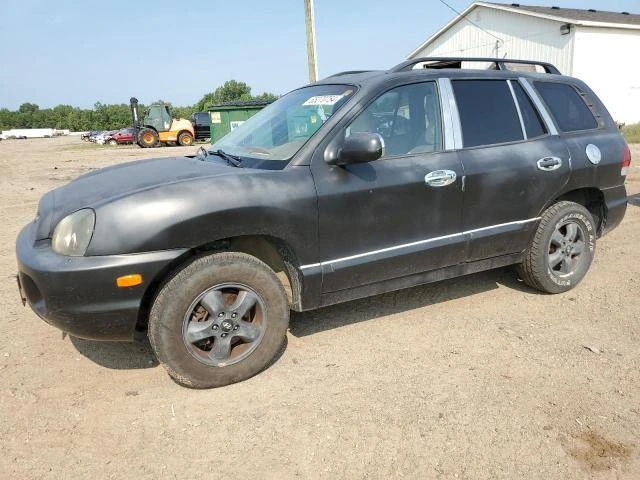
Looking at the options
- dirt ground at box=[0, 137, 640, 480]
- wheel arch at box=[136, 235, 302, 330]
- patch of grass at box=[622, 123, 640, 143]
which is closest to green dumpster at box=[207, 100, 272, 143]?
patch of grass at box=[622, 123, 640, 143]

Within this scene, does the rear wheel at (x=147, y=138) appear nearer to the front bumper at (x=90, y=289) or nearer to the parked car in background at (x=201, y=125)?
the parked car in background at (x=201, y=125)

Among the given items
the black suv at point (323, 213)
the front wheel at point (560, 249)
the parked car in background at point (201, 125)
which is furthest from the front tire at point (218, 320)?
the parked car in background at point (201, 125)

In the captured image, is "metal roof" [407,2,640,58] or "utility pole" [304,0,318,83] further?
"metal roof" [407,2,640,58]

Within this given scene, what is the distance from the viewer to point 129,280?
8.71ft

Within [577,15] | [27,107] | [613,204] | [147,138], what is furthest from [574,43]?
[27,107]

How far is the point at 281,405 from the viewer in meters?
2.84

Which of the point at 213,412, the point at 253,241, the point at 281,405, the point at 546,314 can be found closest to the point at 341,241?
the point at 253,241

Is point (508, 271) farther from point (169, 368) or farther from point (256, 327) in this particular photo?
point (169, 368)

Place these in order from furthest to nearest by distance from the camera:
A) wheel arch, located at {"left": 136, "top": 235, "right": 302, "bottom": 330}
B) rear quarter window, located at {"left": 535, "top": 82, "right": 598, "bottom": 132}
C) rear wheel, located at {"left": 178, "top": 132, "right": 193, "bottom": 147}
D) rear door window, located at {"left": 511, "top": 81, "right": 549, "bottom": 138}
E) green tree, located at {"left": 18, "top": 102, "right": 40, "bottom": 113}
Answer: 1. green tree, located at {"left": 18, "top": 102, "right": 40, "bottom": 113}
2. rear wheel, located at {"left": 178, "top": 132, "right": 193, "bottom": 147}
3. rear quarter window, located at {"left": 535, "top": 82, "right": 598, "bottom": 132}
4. rear door window, located at {"left": 511, "top": 81, "right": 549, "bottom": 138}
5. wheel arch, located at {"left": 136, "top": 235, "right": 302, "bottom": 330}

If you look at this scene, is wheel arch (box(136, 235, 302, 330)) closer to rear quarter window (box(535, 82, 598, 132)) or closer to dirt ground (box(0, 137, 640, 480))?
dirt ground (box(0, 137, 640, 480))

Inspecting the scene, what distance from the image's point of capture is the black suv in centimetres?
271

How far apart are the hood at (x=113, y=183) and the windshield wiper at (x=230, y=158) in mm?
96

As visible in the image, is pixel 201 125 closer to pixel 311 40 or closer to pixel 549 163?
pixel 311 40

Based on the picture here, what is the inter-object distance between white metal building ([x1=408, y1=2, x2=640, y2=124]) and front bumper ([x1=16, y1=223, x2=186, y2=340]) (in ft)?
72.5
